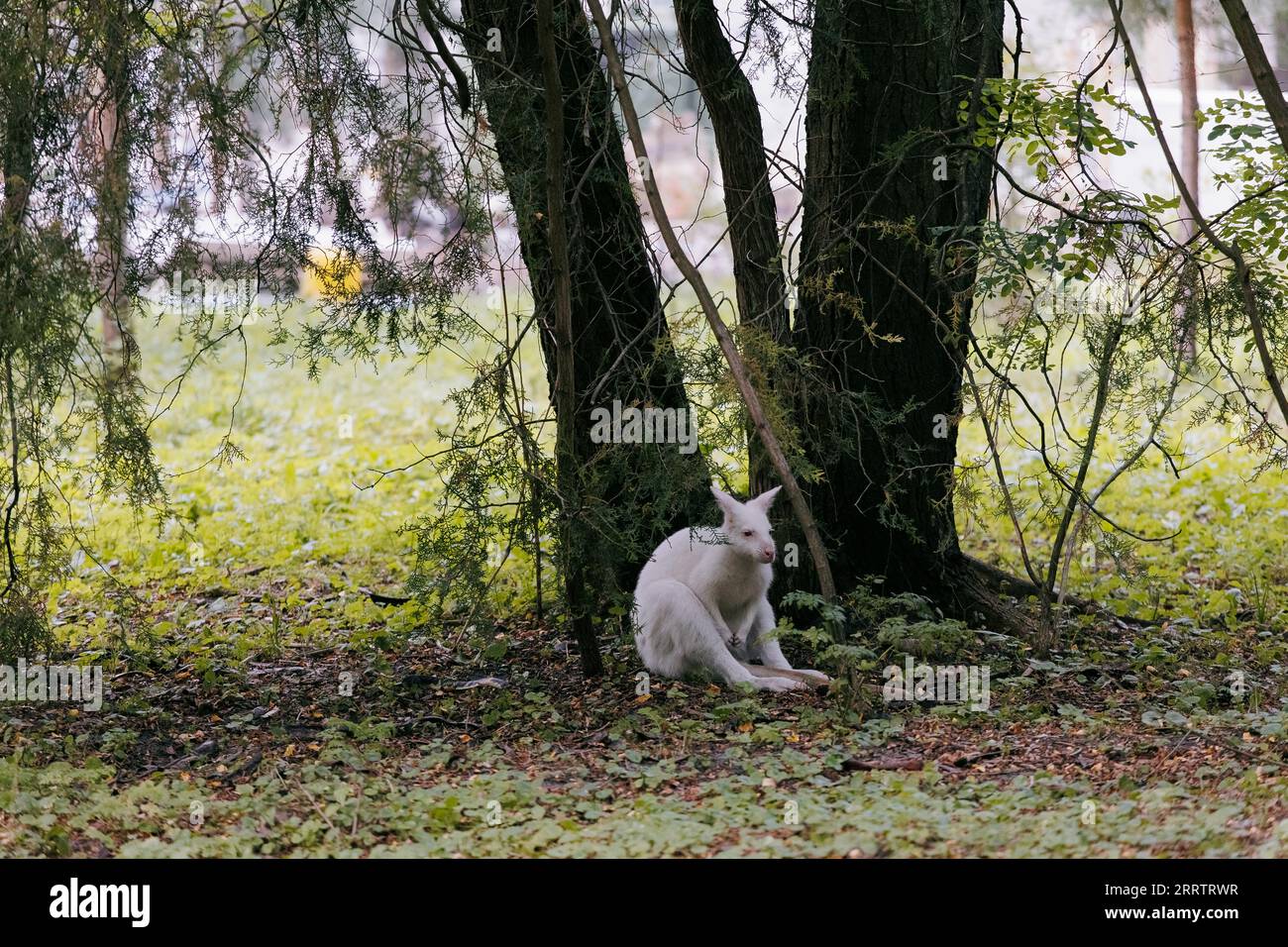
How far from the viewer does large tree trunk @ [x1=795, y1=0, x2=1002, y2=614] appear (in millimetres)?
7527

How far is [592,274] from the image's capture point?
25.7 ft

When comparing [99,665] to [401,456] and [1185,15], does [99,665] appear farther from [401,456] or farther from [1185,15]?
[1185,15]

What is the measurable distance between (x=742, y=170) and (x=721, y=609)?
2.78 metres

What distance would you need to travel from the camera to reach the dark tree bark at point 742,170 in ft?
24.8

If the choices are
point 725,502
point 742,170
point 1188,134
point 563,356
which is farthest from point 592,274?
point 1188,134

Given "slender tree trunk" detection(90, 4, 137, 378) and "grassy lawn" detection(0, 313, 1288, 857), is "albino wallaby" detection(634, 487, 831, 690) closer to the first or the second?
"grassy lawn" detection(0, 313, 1288, 857)

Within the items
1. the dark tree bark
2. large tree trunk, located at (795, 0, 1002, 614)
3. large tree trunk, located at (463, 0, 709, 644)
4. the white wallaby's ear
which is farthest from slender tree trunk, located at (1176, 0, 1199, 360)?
large tree trunk, located at (463, 0, 709, 644)

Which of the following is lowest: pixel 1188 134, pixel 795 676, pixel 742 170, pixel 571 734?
pixel 571 734

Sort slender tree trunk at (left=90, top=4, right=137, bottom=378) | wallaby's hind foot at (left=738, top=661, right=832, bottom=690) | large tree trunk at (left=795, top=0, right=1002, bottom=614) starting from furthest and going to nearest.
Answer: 1. large tree trunk at (left=795, top=0, right=1002, bottom=614)
2. wallaby's hind foot at (left=738, top=661, right=832, bottom=690)
3. slender tree trunk at (left=90, top=4, right=137, bottom=378)

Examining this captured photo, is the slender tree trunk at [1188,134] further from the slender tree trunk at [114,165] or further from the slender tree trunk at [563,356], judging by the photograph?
the slender tree trunk at [114,165]

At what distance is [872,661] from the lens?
20.9 ft

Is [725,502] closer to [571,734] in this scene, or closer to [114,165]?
[571,734]

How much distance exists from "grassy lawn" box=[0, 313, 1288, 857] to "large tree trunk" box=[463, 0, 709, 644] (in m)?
1.00

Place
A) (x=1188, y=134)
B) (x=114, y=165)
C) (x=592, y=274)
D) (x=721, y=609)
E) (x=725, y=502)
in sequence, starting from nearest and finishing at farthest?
1. (x=114, y=165)
2. (x=725, y=502)
3. (x=721, y=609)
4. (x=592, y=274)
5. (x=1188, y=134)
